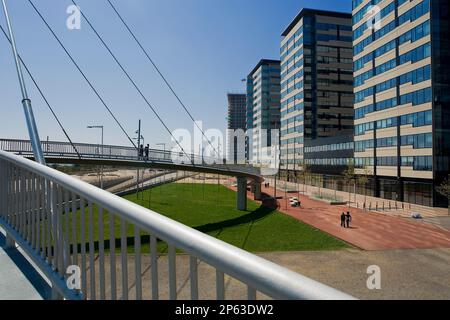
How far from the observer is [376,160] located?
160 feet

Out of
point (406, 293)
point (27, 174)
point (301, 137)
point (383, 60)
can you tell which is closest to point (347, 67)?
point (301, 137)

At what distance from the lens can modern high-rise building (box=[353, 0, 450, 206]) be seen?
125 feet

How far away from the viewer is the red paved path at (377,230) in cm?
2300

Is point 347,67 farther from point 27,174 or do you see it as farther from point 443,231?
point 27,174

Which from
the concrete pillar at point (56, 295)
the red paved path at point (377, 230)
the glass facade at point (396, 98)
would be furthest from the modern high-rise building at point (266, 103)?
the concrete pillar at point (56, 295)

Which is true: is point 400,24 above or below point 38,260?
above

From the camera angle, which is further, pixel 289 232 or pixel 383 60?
pixel 383 60

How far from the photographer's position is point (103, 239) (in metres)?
2.31

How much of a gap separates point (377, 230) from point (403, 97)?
23.8 m

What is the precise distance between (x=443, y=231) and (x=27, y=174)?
102 feet

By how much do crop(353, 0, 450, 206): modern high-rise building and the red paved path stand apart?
10021 millimetres

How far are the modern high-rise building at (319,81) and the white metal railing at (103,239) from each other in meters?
71.4
